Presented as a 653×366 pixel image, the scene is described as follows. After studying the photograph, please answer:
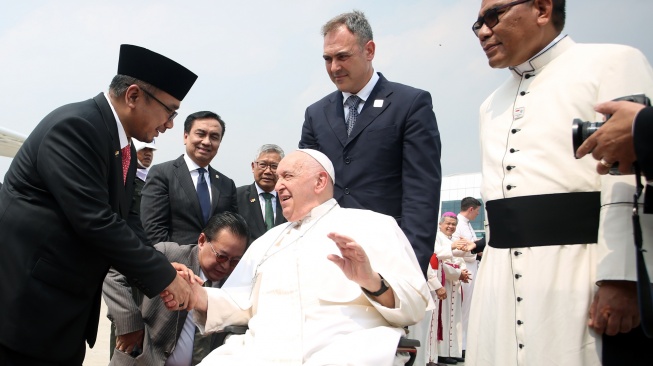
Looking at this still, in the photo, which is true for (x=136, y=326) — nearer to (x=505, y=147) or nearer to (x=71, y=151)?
(x=71, y=151)

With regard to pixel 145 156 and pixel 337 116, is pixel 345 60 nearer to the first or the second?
pixel 337 116

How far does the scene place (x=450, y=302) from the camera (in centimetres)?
931

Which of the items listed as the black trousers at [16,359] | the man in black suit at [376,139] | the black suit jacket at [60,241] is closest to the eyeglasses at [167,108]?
the black suit jacket at [60,241]

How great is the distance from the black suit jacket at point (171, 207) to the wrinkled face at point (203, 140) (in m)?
0.27

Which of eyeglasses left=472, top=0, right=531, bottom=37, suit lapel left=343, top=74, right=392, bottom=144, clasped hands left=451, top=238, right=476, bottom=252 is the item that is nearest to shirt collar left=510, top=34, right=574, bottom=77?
eyeglasses left=472, top=0, right=531, bottom=37

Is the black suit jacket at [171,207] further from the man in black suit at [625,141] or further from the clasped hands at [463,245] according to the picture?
the clasped hands at [463,245]

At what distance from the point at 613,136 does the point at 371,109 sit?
187cm

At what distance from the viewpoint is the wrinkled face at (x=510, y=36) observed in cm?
252

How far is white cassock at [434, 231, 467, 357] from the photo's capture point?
8.68 metres

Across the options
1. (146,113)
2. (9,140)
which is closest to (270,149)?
(146,113)

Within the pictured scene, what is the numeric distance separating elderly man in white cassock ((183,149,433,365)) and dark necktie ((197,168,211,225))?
1547 millimetres

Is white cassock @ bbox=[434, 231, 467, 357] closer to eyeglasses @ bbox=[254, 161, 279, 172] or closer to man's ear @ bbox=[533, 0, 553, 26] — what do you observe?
eyeglasses @ bbox=[254, 161, 279, 172]

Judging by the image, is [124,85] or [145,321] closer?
[124,85]

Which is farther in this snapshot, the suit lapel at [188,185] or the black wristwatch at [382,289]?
the suit lapel at [188,185]
